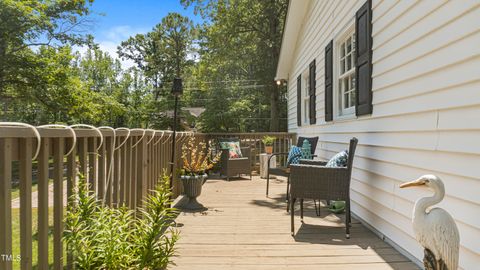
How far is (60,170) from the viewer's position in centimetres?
166

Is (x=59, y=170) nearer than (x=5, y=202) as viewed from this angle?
No

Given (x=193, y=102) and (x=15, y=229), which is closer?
(x=15, y=229)

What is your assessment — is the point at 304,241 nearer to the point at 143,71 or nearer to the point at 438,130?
the point at 438,130

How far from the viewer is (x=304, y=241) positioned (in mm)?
3182

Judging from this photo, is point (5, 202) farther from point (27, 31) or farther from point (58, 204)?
point (27, 31)

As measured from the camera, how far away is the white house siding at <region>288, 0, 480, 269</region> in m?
1.98

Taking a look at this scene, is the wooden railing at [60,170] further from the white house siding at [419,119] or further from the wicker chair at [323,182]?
the white house siding at [419,119]

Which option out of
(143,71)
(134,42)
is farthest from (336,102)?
(134,42)

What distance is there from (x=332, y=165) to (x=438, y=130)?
4.28ft

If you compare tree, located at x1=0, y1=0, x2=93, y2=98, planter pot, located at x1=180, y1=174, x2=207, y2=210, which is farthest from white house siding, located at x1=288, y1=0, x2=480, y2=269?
tree, located at x1=0, y1=0, x2=93, y2=98

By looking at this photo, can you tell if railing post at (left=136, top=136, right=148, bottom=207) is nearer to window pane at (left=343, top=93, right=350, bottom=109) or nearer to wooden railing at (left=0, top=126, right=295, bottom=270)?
wooden railing at (left=0, top=126, right=295, bottom=270)

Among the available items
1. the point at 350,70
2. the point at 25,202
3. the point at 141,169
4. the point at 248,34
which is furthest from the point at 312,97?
the point at 248,34

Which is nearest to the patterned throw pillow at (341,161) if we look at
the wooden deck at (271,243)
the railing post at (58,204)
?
the wooden deck at (271,243)

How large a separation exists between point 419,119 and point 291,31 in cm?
611
